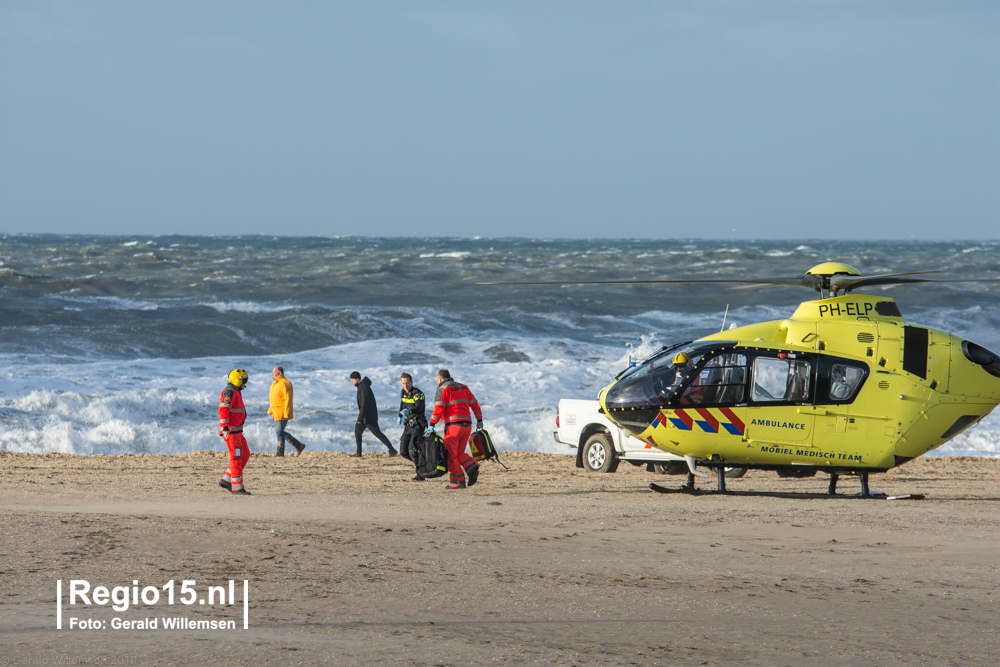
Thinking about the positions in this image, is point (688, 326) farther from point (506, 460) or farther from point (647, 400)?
point (647, 400)

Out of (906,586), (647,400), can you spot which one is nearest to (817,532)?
(906,586)

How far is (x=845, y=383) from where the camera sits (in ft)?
39.4

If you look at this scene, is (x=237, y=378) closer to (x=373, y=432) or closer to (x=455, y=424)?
(x=455, y=424)

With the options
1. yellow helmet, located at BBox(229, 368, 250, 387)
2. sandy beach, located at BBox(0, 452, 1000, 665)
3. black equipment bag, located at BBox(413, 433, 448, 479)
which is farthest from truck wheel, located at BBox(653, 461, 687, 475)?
yellow helmet, located at BBox(229, 368, 250, 387)

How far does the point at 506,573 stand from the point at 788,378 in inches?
222

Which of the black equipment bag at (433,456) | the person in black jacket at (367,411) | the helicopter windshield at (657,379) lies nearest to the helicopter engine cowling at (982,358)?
the helicopter windshield at (657,379)

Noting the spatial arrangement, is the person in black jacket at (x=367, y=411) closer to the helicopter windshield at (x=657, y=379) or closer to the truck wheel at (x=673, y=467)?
the truck wheel at (x=673, y=467)

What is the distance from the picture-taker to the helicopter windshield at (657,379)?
40.1 feet

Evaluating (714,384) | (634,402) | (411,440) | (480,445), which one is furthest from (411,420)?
(714,384)

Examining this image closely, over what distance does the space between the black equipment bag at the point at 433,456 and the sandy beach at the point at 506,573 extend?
1.29 feet

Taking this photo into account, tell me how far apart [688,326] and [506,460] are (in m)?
21.9

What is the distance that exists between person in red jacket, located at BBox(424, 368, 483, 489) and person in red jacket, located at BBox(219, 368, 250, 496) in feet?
7.84

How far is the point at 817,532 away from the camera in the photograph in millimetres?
9906

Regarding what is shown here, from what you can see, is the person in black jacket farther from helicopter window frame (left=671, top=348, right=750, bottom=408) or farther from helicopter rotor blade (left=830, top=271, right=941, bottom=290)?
helicopter rotor blade (left=830, top=271, right=941, bottom=290)
